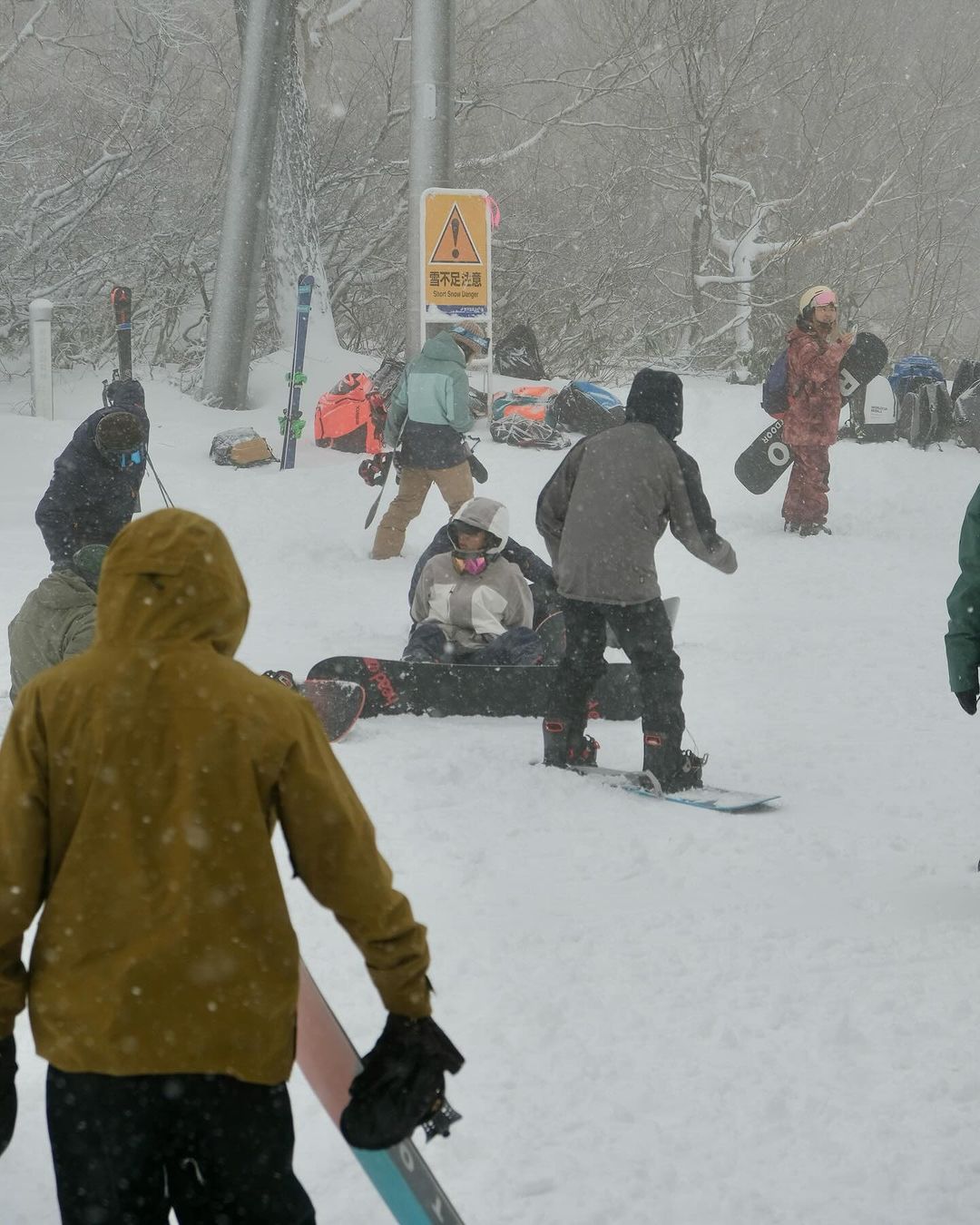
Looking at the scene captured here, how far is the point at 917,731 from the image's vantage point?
6.95 meters

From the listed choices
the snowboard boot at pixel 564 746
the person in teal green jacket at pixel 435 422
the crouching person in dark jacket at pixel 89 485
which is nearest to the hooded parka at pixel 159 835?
the snowboard boot at pixel 564 746

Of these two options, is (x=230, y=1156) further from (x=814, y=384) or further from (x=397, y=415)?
(x=814, y=384)

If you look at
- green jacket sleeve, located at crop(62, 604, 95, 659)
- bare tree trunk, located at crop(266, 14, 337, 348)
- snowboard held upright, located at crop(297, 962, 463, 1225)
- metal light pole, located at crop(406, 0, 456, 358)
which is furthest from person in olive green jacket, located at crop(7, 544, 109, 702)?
bare tree trunk, located at crop(266, 14, 337, 348)

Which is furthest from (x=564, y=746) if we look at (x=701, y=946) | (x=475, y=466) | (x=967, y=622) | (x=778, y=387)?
(x=778, y=387)

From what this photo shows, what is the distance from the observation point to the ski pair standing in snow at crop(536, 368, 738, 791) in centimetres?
564

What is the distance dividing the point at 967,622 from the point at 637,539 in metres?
1.75

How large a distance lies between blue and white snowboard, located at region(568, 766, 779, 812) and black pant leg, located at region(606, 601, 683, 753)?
17 centimetres

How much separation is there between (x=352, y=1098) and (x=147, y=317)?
1696cm

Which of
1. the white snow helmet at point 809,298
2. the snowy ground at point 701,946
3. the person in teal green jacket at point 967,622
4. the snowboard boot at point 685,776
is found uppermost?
the white snow helmet at point 809,298

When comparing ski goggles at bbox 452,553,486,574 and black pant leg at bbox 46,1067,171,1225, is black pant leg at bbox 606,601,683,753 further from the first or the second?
black pant leg at bbox 46,1067,171,1225

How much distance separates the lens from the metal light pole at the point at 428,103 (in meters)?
13.2

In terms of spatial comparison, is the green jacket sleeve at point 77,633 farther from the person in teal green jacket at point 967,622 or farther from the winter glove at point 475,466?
the winter glove at point 475,466

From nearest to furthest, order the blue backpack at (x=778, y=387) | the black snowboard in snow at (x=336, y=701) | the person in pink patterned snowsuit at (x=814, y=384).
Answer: the black snowboard in snow at (x=336, y=701) < the person in pink patterned snowsuit at (x=814, y=384) < the blue backpack at (x=778, y=387)

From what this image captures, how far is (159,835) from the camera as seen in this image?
1.88 meters
